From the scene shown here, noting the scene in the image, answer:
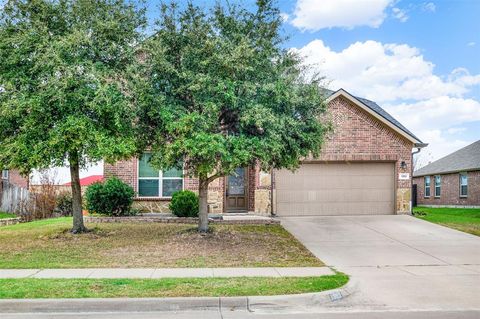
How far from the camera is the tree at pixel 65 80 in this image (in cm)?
1076

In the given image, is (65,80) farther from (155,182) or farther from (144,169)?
(155,182)

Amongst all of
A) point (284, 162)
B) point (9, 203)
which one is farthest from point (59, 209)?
point (284, 162)

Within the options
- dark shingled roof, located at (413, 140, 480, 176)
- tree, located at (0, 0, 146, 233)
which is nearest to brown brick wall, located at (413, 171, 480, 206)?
dark shingled roof, located at (413, 140, 480, 176)

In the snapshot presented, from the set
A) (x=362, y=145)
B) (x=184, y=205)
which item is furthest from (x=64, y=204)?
(x=362, y=145)

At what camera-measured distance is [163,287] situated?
7.40m

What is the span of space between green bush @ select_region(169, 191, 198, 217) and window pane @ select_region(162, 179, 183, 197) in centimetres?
180

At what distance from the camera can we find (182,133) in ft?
35.0

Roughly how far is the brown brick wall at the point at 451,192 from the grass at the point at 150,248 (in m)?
18.6

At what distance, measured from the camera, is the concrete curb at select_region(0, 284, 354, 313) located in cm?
654

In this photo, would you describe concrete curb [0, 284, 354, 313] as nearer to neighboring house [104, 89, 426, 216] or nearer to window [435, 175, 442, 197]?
neighboring house [104, 89, 426, 216]

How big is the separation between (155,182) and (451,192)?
2156cm

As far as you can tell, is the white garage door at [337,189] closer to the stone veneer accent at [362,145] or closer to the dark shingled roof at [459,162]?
the stone veneer accent at [362,145]

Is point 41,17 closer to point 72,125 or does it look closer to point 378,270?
point 72,125

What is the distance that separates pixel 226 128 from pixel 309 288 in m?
5.76
